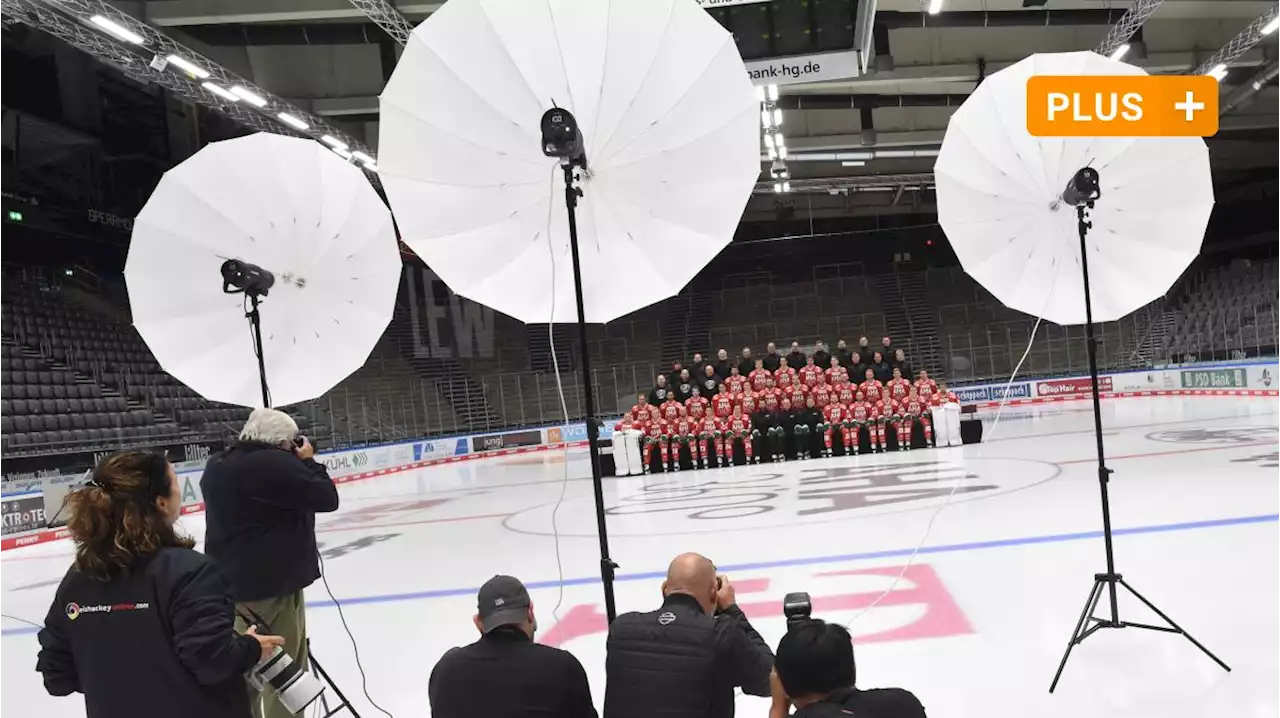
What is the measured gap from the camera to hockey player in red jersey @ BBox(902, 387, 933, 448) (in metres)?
12.9

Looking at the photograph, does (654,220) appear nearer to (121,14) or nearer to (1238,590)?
(1238,590)

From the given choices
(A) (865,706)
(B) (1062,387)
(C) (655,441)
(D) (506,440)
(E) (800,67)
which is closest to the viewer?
(A) (865,706)

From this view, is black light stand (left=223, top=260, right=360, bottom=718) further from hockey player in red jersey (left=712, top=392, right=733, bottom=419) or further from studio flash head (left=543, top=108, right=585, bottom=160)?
hockey player in red jersey (left=712, top=392, right=733, bottom=419)

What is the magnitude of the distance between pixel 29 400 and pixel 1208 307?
2580 cm

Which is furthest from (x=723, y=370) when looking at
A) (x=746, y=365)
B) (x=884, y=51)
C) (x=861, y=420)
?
(x=884, y=51)

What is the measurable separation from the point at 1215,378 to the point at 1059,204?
57.5 ft

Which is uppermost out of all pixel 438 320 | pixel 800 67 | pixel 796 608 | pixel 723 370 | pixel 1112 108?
pixel 800 67

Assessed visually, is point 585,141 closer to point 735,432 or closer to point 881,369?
point 735,432

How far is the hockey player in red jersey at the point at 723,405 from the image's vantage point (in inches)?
517

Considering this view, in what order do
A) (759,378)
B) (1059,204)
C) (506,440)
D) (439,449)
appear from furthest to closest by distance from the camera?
(506,440)
(439,449)
(759,378)
(1059,204)

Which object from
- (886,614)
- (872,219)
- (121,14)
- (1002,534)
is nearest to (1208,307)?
(872,219)

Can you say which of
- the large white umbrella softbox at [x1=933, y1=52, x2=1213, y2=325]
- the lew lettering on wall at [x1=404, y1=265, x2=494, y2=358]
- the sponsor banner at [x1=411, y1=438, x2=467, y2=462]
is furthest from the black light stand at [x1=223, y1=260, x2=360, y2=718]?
the lew lettering on wall at [x1=404, y1=265, x2=494, y2=358]

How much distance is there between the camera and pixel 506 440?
2036 cm

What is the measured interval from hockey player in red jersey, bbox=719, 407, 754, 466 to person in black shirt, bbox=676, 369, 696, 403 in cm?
72
